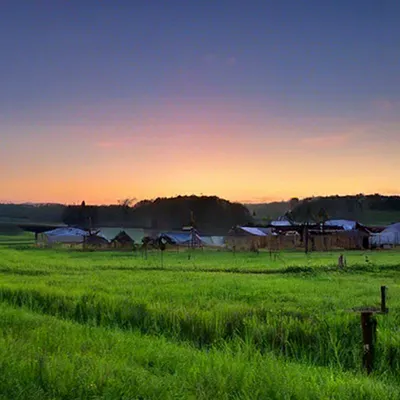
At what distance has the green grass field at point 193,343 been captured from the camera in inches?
304

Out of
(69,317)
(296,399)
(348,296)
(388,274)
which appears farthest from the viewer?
(388,274)

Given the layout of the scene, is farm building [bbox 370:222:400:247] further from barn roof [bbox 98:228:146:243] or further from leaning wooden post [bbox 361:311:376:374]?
leaning wooden post [bbox 361:311:376:374]

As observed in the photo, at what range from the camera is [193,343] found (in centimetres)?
1241

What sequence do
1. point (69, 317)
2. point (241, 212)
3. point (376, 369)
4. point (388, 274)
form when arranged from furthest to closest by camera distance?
point (241, 212) → point (388, 274) → point (69, 317) → point (376, 369)

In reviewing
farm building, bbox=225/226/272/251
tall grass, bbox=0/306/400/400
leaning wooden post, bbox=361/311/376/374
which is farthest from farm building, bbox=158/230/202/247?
leaning wooden post, bbox=361/311/376/374

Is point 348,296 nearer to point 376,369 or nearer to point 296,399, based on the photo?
point 376,369

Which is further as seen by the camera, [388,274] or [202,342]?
[388,274]

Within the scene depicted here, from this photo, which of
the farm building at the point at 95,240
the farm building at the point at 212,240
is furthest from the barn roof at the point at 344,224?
the farm building at the point at 95,240

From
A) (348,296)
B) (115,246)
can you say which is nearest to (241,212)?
(115,246)

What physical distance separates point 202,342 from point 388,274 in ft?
67.4

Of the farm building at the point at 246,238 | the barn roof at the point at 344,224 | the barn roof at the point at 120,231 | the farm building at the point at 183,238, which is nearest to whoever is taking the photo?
the farm building at the point at 246,238

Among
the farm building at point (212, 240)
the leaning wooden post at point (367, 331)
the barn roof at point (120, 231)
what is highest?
the leaning wooden post at point (367, 331)

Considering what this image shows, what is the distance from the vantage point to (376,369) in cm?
1003

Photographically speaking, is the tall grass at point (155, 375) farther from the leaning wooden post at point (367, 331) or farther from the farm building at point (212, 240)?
the farm building at point (212, 240)
